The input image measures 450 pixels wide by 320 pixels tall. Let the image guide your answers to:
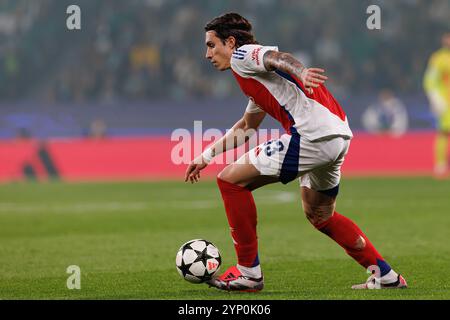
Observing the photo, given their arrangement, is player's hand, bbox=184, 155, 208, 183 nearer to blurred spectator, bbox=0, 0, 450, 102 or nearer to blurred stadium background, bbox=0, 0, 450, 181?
blurred stadium background, bbox=0, 0, 450, 181

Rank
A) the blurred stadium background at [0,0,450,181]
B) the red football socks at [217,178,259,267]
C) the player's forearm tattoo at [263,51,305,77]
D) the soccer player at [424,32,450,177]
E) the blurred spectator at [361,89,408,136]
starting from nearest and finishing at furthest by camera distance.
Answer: the player's forearm tattoo at [263,51,305,77] → the red football socks at [217,178,259,267] → the soccer player at [424,32,450,177] → the blurred spectator at [361,89,408,136] → the blurred stadium background at [0,0,450,181]

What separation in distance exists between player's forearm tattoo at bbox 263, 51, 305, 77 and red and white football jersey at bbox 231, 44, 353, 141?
5 centimetres

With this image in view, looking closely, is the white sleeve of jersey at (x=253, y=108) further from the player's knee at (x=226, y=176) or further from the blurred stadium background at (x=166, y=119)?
the blurred stadium background at (x=166, y=119)

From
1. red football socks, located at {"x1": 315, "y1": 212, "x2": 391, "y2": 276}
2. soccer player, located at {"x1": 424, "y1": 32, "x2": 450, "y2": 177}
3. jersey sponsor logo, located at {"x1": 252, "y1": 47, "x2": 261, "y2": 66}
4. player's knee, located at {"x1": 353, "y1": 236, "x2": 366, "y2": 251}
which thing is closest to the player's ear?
jersey sponsor logo, located at {"x1": 252, "y1": 47, "x2": 261, "y2": 66}

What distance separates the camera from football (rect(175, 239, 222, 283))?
6.07 meters

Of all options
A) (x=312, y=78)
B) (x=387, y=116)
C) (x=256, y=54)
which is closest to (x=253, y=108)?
(x=256, y=54)

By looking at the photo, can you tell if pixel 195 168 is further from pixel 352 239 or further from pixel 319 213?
pixel 352 239

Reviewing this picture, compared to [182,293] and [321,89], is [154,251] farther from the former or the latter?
[321,89]

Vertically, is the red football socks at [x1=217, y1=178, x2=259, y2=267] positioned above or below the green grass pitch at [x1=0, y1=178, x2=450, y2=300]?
above

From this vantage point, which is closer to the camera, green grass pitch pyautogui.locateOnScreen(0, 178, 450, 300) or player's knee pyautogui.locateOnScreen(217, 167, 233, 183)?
player's knee pyautogui.locateOnScreen(217, 167, 233, 183)

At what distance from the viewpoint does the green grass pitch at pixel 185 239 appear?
6.21 m

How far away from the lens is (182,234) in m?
9.98

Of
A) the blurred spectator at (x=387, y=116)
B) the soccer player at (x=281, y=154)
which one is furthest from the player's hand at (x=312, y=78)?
the blurred spectator at (x=387, y=116)
